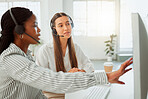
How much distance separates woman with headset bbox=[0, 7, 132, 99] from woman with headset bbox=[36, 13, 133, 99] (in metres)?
0.70

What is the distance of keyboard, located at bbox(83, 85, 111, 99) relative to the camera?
3.73ft

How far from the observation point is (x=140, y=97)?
0.61 m

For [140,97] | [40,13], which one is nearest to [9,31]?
[140,97]

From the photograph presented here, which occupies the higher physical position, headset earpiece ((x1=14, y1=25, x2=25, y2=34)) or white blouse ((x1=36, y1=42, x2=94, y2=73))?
headset earpiece ((x1=14, y1=25, x2=25, y2=34))

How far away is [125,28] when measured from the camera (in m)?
5.75

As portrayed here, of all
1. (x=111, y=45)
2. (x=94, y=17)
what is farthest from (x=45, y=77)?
(x=94, y=17)

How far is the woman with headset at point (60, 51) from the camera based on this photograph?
5.51 feet

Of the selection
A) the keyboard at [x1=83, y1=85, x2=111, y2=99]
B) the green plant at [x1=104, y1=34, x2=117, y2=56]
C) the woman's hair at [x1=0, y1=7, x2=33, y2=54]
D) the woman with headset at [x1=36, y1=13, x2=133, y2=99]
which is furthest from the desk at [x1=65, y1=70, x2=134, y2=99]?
the green plant at [x1=104, y1=34, x2=117, y2=56]

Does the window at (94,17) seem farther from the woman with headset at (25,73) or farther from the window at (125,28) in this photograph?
the woman with headset at (25,73)

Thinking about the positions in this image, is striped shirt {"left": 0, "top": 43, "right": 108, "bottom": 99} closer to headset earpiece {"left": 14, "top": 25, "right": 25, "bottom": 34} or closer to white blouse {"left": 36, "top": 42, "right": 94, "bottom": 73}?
headset earpiece {"left": 14, "top": 25, "right": 25, "bottom": 34}

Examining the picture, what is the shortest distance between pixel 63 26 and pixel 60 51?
0.24m

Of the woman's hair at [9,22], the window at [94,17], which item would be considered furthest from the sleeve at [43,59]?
the window at [94,17]

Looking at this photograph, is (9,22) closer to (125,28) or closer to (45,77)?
(45,77)

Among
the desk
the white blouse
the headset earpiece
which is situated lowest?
the desk
